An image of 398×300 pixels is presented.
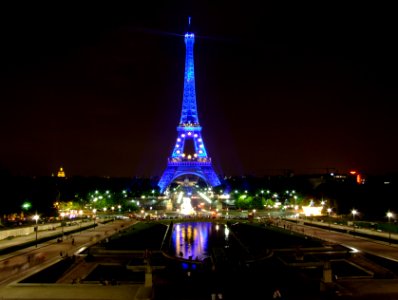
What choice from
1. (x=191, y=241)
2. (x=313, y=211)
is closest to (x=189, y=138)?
(x=313, y=211)

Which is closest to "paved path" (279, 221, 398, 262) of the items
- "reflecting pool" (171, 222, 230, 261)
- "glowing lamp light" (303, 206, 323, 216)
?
"reflecting pool" (171, 222, 230, 261)

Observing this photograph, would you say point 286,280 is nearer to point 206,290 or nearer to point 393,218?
point 206,290

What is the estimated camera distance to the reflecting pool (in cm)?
3071

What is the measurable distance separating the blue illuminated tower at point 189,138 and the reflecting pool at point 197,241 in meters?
67.7

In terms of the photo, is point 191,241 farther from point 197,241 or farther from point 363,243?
point 363,243

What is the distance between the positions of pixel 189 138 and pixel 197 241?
88974mm

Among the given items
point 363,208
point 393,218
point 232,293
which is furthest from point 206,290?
point 363,208

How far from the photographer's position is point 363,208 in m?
55.4

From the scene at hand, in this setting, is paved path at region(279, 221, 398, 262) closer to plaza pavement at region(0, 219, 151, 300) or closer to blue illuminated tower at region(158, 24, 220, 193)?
plaza pavement at region(0, 219, 151, 300)

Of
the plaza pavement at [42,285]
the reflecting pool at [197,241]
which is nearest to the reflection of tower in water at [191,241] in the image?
the reflecting pool at [197,241]

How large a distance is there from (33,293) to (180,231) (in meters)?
27.9

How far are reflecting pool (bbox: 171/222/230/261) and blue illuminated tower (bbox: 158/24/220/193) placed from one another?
222 ft

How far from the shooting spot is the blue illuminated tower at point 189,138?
117 m

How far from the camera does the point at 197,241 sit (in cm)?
3741
